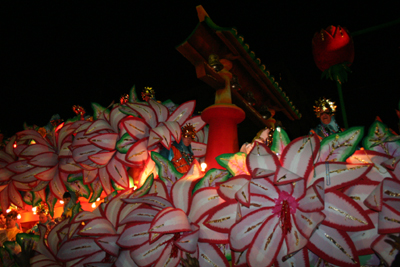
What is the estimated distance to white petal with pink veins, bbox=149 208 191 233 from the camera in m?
0.71

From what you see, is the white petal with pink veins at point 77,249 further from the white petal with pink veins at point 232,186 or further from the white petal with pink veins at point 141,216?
the white petal with pink veins at point 232,186

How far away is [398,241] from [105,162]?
104 cm

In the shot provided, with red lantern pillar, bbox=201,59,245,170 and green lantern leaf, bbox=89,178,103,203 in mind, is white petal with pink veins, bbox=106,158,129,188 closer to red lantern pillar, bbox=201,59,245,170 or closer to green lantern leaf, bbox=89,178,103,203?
green lantern leaf, bbox=89,178,103,203

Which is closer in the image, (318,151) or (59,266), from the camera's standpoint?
(318,151)

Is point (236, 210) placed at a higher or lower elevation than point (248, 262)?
higher

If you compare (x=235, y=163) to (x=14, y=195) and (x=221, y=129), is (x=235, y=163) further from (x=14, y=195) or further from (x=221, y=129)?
(x=14, y=195)

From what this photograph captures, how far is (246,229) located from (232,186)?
116 millimetres

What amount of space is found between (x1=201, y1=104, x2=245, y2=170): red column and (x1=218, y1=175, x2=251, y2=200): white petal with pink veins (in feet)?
1.62

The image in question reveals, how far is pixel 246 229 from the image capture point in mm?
711

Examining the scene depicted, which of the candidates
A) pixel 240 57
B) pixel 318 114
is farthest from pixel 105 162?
pixel 318 114

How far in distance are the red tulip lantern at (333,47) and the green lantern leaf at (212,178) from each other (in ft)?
3.30

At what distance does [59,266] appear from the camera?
40.1 inches

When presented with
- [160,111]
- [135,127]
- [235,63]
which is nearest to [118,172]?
[135,127]

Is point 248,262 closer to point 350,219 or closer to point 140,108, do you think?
point 350,219
